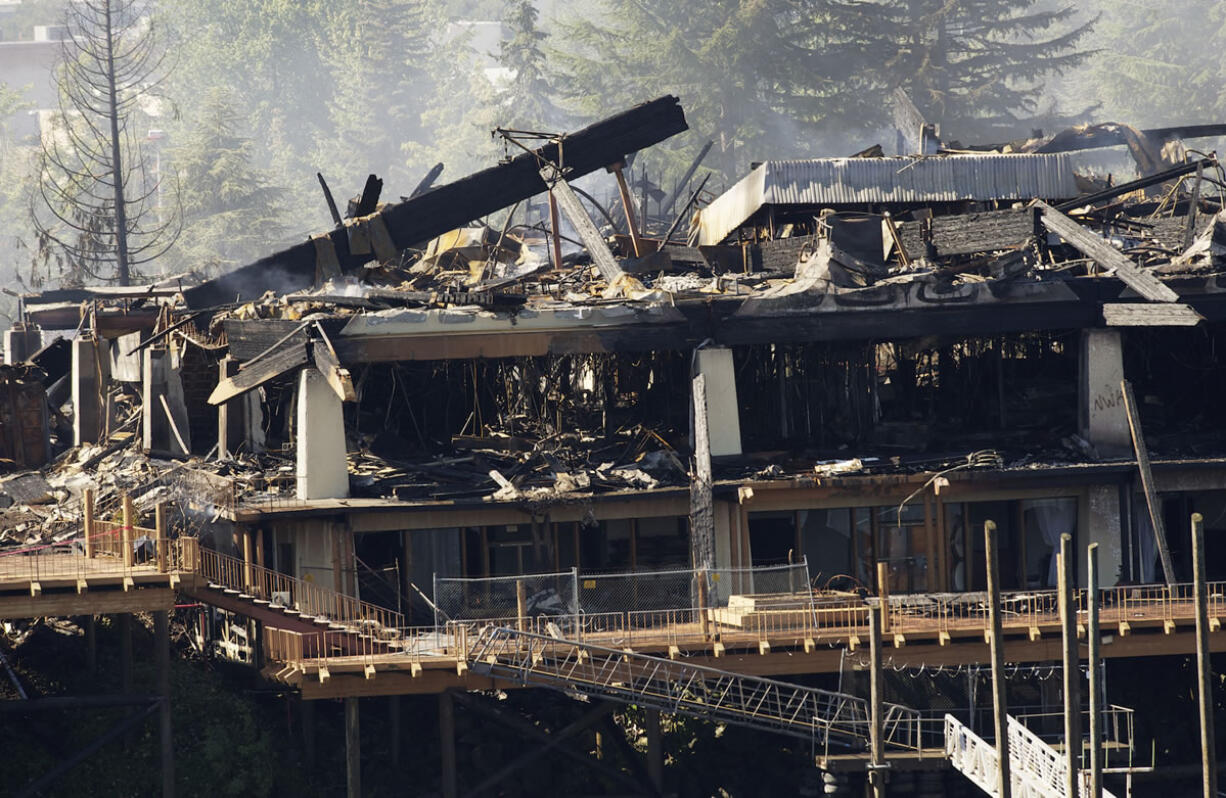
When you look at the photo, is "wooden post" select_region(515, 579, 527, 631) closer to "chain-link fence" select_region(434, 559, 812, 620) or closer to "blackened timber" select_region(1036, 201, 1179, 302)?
"chain-link fence" select_region(434, 559, 812, 620)

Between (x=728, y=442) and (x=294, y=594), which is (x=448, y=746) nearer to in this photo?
(x=294, y=594)

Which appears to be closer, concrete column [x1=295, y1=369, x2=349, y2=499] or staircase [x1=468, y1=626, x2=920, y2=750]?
staircase [x1=468, y1=626, x2=920, y2=750]

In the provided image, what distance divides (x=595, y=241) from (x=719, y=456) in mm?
7721

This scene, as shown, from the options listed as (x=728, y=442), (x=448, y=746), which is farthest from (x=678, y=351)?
(x=448, y=746)

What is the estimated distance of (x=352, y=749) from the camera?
107 ft

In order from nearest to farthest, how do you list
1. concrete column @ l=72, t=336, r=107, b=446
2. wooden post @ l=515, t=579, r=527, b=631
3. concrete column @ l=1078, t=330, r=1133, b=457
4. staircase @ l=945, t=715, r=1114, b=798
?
staircase @ l=945, t=715, r=1114, b=798, wooden post @ l=515, t=579, r=527, b=631, concrete column @ l=1078, t=330, r=1133, b=457, concrete column @ l=72, t=336, r=107, b=446

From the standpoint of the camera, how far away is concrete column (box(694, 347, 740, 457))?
125 ft

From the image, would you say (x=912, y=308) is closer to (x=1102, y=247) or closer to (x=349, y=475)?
(x=1102, y=247)

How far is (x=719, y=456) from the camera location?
3812 centimetres

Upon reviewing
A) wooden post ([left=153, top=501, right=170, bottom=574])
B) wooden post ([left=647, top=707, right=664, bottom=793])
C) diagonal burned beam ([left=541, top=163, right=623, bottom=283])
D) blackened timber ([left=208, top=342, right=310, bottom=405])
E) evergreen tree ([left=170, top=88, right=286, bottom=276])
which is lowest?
wooden post ([left=647, top=707, right=664, bottom=793])

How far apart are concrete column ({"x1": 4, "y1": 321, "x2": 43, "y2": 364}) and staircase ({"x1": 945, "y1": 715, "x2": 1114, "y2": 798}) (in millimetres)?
32559

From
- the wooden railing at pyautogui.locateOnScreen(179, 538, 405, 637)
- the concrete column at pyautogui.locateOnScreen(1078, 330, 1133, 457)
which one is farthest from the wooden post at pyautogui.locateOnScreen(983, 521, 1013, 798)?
the wooden railing at pyautogui.locateOnScreen(179, 538, 405, 637)

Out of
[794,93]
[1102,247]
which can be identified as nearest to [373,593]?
[1102,247]

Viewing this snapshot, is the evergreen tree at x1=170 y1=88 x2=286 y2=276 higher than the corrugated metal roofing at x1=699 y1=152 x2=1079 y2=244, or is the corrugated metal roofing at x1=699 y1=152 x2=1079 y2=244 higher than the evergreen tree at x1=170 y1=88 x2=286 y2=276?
the evergreen tree at x1=170 y1=88 x2=286 y2=276
